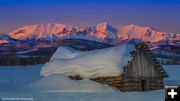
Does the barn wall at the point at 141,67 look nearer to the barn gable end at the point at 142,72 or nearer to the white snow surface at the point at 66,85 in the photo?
the barn gable end at the point at 142,72

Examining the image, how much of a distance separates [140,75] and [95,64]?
319 cm

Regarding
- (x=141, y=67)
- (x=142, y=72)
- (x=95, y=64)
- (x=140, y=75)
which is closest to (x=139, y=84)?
(x=140, y=75)

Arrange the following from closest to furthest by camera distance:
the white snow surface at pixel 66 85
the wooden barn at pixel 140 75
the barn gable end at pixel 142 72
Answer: the white snow surface at pixel 66 85 < the wooden barn at pixel 140 75 < the barn gable end at pixel 142 72

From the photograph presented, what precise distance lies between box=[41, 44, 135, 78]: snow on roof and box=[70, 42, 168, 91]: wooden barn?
338 millimetres

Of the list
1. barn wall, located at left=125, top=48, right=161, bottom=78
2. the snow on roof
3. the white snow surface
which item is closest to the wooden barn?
barn wall, located at left=125, top=48, right=161, bottom=78

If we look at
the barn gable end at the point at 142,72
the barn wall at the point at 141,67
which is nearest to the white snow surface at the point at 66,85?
the barn gable end at the point at 142,72

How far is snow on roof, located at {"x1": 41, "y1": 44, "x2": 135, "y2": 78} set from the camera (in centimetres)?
2479

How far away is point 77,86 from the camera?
945 inches

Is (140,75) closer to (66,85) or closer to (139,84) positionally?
(139,84)

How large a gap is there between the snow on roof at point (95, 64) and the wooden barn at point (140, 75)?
34 centimetres

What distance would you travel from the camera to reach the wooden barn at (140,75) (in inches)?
960

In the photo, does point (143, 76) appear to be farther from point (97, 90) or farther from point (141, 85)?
point (97, 90)

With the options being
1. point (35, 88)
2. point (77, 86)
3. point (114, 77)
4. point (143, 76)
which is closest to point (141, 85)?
point (143, 76)

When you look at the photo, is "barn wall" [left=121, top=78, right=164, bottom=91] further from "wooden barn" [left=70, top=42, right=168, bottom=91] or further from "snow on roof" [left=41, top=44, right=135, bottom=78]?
"snow on roof" [left=41, top=44, right=135, bottom=78]
